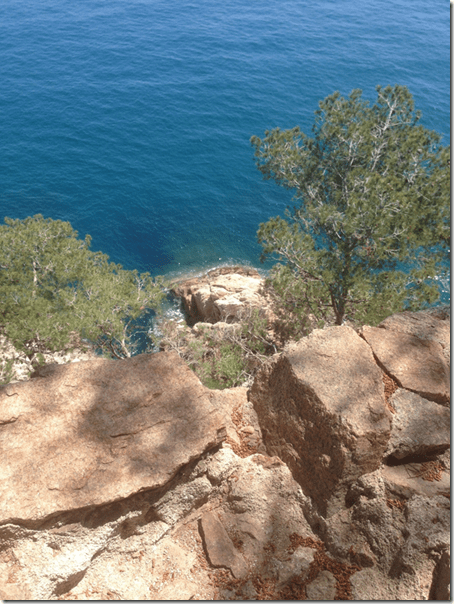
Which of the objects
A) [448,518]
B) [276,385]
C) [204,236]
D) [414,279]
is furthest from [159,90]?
[448,518]

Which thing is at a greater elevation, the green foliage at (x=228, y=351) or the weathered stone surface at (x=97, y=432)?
the weathered stone surface at (x=97, y=432)

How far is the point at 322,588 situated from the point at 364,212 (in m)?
10.9

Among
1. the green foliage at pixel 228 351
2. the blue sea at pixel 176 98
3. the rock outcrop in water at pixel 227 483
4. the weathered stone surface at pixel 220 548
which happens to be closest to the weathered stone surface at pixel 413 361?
the rock outcrop in water at pixel 227 483

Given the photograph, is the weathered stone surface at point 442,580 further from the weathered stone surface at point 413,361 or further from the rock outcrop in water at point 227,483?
the weathered stone surface at point 413,361

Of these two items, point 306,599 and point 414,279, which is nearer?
point 306,599

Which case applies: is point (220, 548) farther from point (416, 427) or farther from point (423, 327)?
point (423, 327)

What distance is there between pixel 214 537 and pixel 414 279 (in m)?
11.3

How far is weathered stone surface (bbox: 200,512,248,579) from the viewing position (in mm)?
6891

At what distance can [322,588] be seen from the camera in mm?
6484

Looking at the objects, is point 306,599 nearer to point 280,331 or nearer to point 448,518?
point 448,518

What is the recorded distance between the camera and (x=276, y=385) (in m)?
8.49

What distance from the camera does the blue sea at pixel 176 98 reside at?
34.7 metres

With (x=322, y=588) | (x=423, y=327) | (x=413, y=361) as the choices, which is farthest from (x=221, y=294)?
(x=322, y=588)

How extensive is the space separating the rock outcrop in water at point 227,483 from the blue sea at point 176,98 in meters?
24.1
